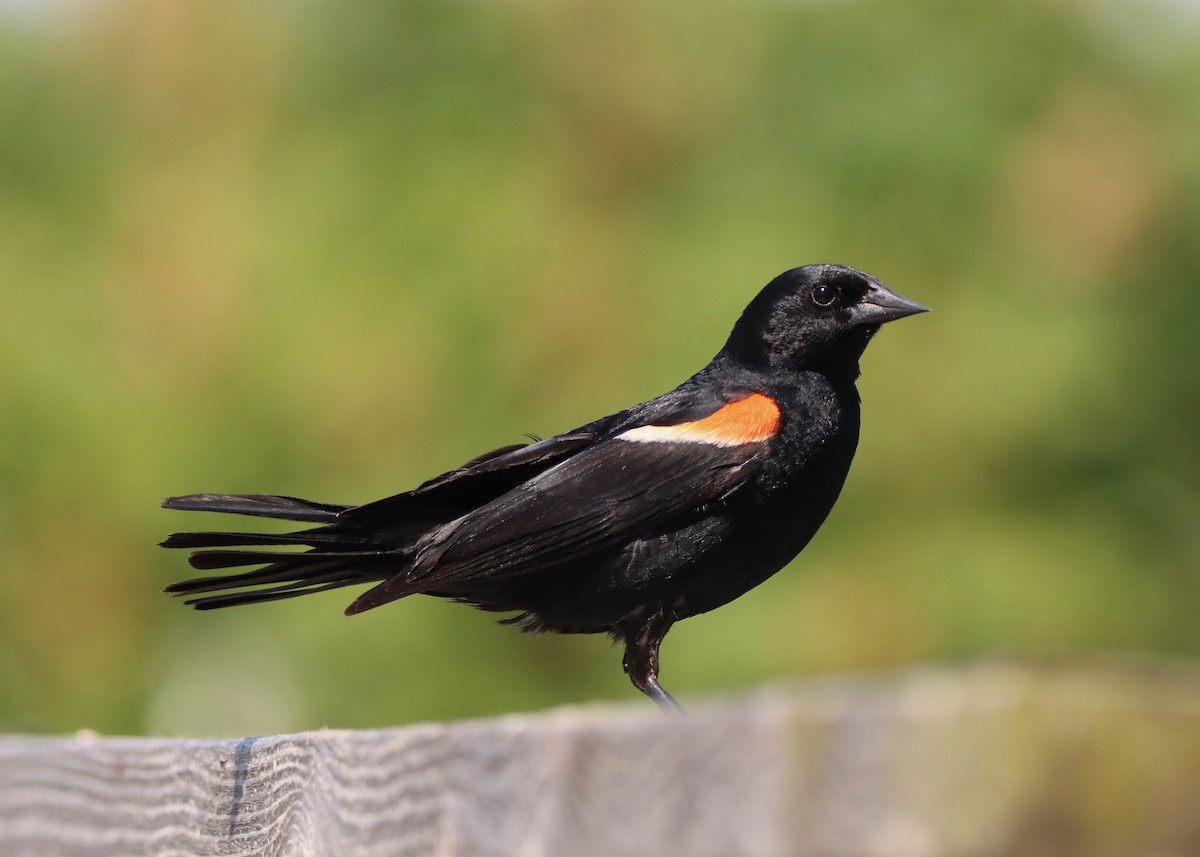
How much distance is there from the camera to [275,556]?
3.46 meters

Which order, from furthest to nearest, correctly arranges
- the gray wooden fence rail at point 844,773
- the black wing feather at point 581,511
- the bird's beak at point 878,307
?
1. the bird's beak at point 878,307
2. the black wing feather at point 581,511
3. the gray wooden fence rail at point 844,773

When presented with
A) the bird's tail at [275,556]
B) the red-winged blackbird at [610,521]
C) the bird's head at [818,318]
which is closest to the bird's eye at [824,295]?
the bird's head at [818,318]

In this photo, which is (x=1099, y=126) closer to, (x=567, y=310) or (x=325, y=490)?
(x=567, y=310)

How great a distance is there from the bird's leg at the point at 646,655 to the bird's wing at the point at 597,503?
237 millimetres

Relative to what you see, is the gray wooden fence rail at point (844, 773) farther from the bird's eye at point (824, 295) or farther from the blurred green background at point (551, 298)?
the blurred green background at point (551, 298)

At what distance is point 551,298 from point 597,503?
18.4ft

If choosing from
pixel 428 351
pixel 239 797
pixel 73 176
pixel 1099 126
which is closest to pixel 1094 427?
pixel 1099 126

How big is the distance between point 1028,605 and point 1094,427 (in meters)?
1.12

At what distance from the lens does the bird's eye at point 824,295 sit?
12.6 feet

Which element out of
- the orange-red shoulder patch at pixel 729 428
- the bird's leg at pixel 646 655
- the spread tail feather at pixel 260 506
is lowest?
the bird's leg at pixel 646 655

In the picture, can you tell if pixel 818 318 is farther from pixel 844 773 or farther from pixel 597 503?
pixel 844 773

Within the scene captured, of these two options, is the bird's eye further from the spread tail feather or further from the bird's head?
the spread tail feather

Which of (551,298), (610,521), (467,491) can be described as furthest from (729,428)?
(551,298)

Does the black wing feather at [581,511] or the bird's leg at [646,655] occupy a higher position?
the black wing feather at [581,511]
